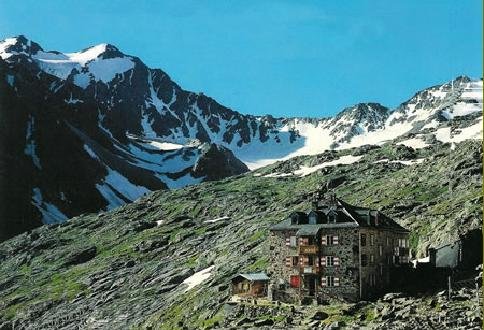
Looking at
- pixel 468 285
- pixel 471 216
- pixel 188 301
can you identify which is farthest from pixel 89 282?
pixel 468 285

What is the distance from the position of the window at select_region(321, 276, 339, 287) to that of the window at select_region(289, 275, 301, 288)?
377 centimetres

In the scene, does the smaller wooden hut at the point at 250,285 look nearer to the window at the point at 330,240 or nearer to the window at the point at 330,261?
the window at the point at 330,261

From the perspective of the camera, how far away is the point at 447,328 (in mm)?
75875

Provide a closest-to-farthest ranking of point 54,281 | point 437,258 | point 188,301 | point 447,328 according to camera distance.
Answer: point 447,328 < point 437,258 < point 188,301 < point 54,281

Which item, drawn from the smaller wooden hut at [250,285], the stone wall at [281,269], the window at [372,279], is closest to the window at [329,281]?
the stone wall at [281,269]

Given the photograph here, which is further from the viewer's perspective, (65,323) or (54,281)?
(54,281)

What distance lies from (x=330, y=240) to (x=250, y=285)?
63.3 ft

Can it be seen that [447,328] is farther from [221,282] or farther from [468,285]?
[221,282]

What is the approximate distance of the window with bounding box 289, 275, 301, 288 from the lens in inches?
3883

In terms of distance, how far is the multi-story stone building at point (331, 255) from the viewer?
9488 cm

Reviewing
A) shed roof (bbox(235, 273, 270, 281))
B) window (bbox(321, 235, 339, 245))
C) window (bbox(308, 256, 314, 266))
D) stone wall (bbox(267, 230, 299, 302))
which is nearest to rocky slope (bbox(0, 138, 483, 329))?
stone wall (bbox(267, 230, 299, 302))

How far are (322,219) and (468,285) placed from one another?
65.7 ft

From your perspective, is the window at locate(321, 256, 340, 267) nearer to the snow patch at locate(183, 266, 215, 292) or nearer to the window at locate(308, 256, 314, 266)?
the window at locate(308, 256, 314, 266)

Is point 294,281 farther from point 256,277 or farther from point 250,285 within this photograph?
point 250,285
